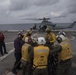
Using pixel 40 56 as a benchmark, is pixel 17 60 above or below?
below

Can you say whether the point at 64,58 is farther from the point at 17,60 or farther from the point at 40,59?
the point at 17,60

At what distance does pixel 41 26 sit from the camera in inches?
1954

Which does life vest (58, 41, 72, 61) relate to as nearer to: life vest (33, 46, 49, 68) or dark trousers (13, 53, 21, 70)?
life vest (33, 46, 49, 68)

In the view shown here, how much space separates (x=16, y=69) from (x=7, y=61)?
116 inches

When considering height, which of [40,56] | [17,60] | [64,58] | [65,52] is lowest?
[17,60]

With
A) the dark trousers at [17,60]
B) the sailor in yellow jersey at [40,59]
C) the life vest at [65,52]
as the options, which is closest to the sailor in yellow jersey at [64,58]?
the life vest at [65,52]

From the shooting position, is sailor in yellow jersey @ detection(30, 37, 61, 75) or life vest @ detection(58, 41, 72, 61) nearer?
sailor in yellow jersey @ detection(30, 37, 61, 75)

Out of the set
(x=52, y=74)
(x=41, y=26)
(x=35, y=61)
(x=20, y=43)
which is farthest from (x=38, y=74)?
(x=41, y=26)

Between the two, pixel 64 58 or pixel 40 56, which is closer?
pixel 40 56

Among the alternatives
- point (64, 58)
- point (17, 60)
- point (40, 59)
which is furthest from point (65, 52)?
point (17, 60)

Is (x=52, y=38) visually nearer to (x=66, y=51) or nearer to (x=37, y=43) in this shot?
(x=66, y=51)

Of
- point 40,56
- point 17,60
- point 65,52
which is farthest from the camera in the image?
point 17,60

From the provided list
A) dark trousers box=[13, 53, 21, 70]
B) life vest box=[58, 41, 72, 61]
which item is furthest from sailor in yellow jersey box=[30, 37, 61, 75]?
dark trousers box=[13, 53, 21, 70]

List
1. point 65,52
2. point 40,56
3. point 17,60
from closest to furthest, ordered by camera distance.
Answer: point 40,56, point 65,52, point 17,60
